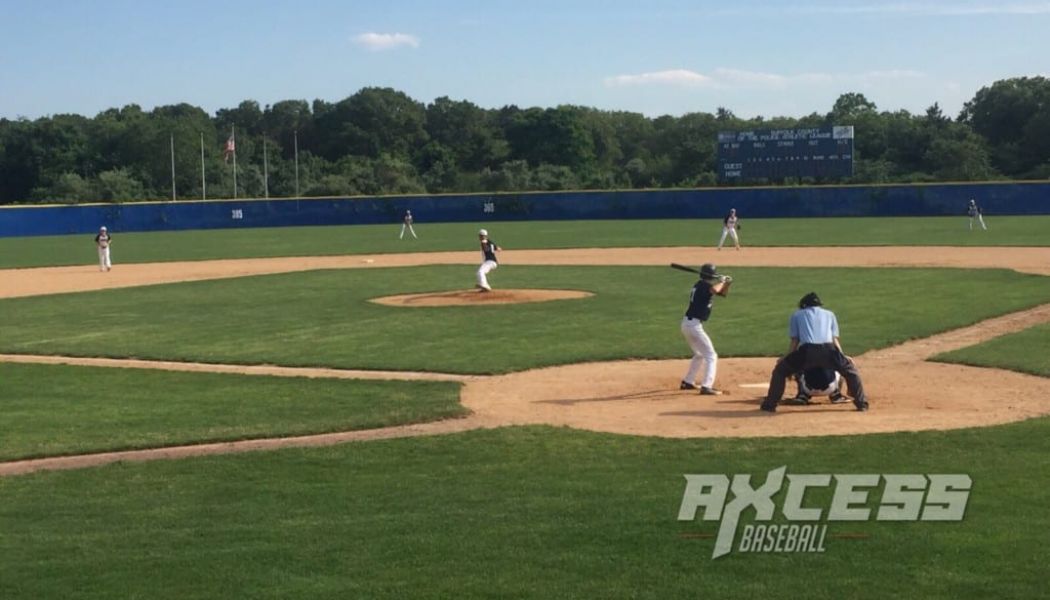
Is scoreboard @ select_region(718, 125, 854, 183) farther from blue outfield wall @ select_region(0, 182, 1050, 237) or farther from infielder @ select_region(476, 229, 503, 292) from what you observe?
infielder @ select_region(476, 229, 503, 292)

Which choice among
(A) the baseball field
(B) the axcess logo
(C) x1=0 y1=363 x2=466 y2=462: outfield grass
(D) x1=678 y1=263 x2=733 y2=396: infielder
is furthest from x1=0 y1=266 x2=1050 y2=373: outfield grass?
(B) the axcess logo

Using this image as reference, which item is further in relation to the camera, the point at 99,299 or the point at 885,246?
the point at 885,246

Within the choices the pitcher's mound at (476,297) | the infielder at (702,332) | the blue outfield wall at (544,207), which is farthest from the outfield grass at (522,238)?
the infielder at (702,332)

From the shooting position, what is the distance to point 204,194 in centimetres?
9656

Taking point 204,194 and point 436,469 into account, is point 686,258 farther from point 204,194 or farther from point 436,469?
point 204,194

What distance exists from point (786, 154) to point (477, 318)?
1854 inches

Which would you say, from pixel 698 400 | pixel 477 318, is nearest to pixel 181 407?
pixel 698 400

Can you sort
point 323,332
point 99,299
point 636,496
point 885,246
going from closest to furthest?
point 636,496 < point 323,332 < point 99,299 < point 885,246

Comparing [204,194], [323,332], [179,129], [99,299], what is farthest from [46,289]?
[179,129]

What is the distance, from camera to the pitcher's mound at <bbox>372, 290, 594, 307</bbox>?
91.0 feet

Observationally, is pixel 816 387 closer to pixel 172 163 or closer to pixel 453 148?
pixel 172 163

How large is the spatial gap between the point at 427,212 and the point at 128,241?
68.7 ft

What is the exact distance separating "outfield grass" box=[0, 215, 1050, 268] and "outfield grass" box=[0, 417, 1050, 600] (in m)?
37.9

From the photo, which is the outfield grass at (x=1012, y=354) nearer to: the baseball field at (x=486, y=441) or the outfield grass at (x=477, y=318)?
the baseball field at (x=486, y=441)
